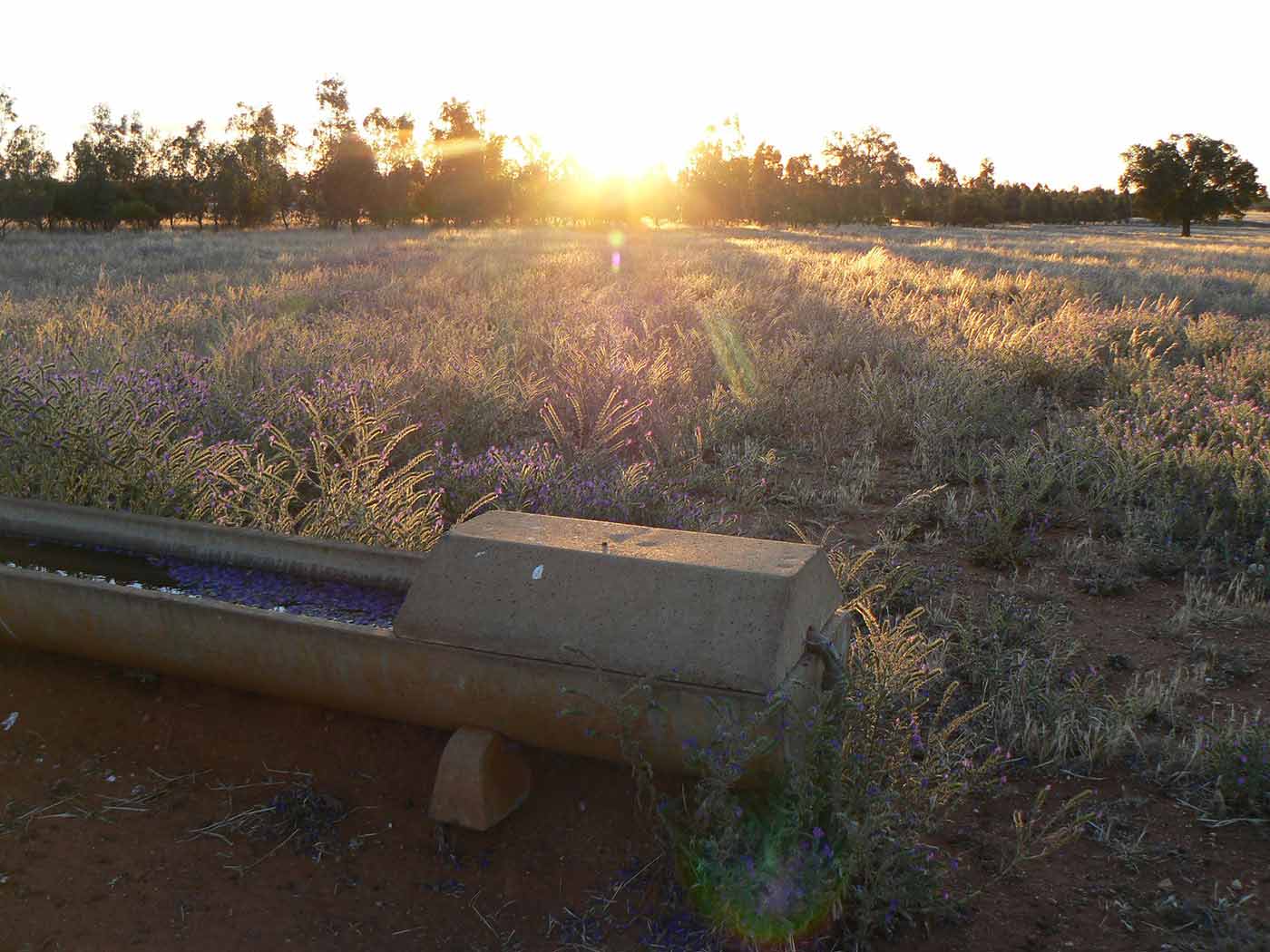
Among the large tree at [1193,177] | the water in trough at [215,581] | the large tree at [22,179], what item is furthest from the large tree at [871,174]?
the water in trough at [215,581]

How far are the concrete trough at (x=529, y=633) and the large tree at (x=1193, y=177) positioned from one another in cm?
5518

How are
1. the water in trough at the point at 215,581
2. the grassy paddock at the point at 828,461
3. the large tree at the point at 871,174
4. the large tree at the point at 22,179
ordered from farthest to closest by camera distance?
the large tree at the point at 871,174, the large tree at the point at 22,179, the water in trough at the point at 215,581, the grassy paddock at the point at 828,461

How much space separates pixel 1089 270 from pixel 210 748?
16392 millimetres

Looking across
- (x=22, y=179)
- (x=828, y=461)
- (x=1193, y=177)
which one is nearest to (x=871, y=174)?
(x=1193, y=177)

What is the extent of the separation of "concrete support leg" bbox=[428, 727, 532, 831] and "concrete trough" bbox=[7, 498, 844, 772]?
52 millimetres

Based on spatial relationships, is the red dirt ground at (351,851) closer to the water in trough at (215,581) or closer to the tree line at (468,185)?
the water in trough at (215,581)

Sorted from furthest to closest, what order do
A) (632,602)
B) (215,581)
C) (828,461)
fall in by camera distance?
(828,461)
(215,581)
(632,602)

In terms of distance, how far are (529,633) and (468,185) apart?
57.7 m

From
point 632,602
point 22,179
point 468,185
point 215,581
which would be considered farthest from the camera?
point 468,185

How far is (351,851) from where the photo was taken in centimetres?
248

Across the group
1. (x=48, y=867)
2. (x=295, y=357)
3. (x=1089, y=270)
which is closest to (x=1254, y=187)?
(x=1089, y=270)

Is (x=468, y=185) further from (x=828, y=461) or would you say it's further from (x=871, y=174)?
(x=828, y=461)

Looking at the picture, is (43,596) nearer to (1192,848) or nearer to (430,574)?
(430,574)

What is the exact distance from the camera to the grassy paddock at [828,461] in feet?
7.92
